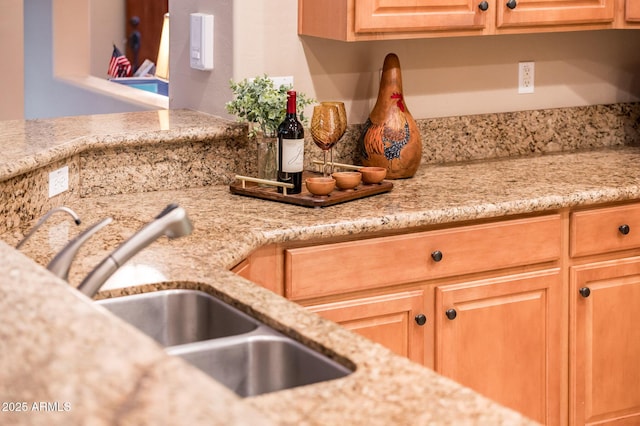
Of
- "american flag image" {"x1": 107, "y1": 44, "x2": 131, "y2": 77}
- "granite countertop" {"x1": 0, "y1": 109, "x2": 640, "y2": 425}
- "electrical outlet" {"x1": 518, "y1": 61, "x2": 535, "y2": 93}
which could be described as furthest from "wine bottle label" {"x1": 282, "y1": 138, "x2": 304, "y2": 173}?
"american flag image" {"x1": 107, "y1": 44, "x2": 131, "y2": 77}

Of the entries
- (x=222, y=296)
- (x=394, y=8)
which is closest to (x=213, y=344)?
(x=222, y=296)

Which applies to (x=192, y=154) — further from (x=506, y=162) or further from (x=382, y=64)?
(x=506, y=162)

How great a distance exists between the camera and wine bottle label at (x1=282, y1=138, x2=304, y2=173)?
2789 mm

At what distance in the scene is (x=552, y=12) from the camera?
3.15 m

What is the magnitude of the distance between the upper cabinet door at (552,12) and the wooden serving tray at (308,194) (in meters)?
0.63

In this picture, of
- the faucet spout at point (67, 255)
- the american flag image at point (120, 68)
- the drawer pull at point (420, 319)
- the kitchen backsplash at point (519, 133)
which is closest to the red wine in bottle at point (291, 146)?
the kitchen backsplash at point (519, 133)

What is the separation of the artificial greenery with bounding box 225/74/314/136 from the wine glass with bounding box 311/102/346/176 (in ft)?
0.14

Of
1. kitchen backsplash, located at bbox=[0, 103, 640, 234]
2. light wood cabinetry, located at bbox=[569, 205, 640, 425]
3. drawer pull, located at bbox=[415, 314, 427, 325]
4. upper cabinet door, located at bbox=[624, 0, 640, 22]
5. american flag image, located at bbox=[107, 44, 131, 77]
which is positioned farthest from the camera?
american flag image, located at bbox=[107, 44, 131, 77]

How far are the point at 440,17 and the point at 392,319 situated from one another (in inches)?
34.7

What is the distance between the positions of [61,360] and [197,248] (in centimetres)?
138

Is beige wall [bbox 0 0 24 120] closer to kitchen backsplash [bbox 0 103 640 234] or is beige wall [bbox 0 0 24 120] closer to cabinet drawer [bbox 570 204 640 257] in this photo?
kitchen backsplash [bbox 0 103 640 234]

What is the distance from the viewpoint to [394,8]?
291cm

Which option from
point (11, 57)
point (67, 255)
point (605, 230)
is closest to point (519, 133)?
point (605, 230)

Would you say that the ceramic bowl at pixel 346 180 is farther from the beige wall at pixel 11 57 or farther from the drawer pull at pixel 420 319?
the beige wall at pixel 11 57
